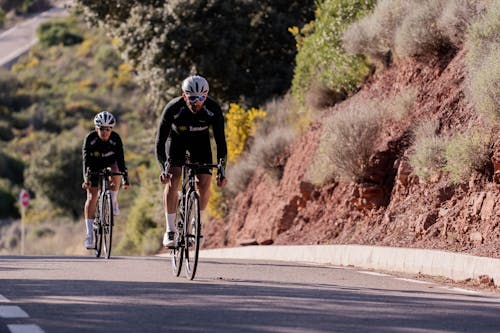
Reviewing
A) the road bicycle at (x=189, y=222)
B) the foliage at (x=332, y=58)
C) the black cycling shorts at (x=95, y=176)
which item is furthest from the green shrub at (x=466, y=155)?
the foliage at (x=332, y=58)

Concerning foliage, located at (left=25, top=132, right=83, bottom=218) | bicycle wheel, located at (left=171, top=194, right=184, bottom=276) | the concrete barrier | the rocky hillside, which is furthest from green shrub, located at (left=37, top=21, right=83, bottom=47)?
bicycle wheel, located at (left=171, top=194, right=184, bottom=276)

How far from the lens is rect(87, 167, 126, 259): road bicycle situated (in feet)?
60.7

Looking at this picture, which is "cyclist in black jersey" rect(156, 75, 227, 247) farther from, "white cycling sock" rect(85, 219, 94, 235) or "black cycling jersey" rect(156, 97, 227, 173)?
"white cycling sock" rect(85, 219, 94, 235)

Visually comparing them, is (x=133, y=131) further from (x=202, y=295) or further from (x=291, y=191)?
(x=202, y=295)

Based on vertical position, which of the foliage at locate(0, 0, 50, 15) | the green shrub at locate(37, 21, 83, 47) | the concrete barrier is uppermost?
the foliage at locate(0, 0, 50, 15)

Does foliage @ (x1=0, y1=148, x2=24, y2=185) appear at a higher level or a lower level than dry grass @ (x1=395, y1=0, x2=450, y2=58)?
lower

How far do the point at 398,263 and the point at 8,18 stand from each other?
146041mm

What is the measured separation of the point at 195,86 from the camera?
1329 cm

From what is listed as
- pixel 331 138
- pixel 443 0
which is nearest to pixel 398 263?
pixel 331 138

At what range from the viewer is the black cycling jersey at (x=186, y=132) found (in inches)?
534

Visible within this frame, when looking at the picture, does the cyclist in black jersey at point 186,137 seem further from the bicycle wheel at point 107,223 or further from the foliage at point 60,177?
the foliage at point 60,177

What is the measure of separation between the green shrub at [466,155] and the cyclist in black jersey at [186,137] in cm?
462

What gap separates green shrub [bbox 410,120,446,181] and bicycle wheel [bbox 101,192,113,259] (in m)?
4.97

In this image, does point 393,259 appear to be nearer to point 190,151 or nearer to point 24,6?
point 190,151
